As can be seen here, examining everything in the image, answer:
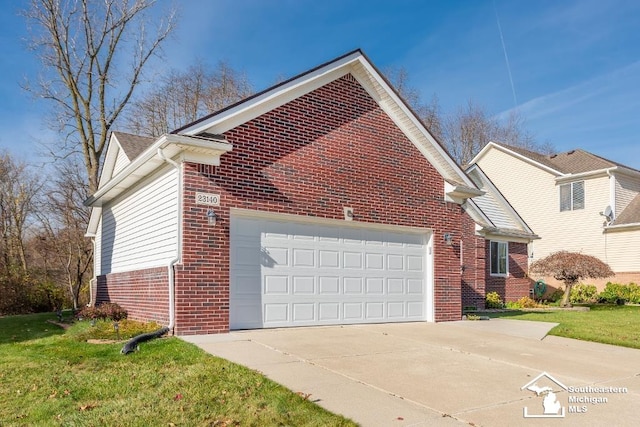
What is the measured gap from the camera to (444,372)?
6.95 meters

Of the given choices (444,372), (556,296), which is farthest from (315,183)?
(556,296)

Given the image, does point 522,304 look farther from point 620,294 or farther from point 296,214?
point 296,214

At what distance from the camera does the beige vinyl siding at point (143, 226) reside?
10398 millimetres

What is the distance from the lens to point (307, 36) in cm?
1961

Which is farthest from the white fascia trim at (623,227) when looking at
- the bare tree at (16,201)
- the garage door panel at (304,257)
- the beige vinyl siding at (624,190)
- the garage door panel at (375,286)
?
the bare tree at (16,201)

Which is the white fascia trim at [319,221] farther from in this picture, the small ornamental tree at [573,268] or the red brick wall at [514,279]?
the small ornamental tree at [573,268]

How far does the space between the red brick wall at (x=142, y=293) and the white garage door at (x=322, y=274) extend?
1.34 m

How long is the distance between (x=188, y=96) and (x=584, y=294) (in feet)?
80.6

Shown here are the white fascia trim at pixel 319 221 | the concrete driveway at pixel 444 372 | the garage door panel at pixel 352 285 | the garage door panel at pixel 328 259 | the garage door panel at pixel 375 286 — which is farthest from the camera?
the garage door panel at pixel 375 286

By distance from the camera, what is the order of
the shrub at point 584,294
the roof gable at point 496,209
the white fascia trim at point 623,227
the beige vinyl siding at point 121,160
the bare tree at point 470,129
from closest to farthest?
the beige vinyl siding at point 121,160
the roof gable at point 496,209
the shrub at point 584,294
the white fascia trim at point 623,227
the bare tree at point 470,129

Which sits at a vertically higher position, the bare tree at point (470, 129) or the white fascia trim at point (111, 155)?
the bare tree at point (470, 129)

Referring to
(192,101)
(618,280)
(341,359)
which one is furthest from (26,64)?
(618,280)

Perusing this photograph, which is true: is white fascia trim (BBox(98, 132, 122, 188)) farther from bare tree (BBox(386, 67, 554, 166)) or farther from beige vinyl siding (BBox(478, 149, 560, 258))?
bare tree (BBox(386, 67, 554, 166))

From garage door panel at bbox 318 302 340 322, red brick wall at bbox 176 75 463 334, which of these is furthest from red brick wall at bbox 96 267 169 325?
garage door panel at bbox 318 302 340 322
